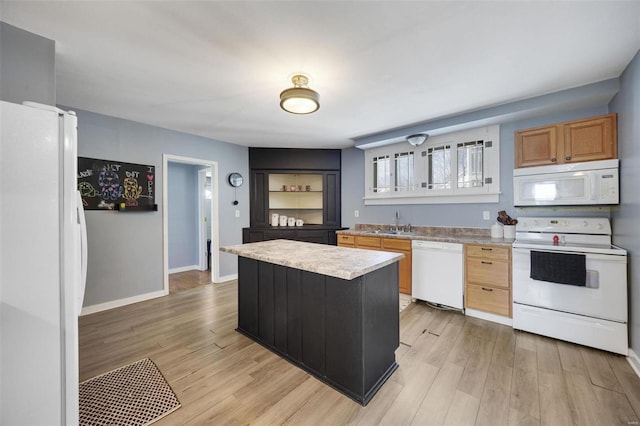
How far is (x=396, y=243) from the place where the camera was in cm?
354

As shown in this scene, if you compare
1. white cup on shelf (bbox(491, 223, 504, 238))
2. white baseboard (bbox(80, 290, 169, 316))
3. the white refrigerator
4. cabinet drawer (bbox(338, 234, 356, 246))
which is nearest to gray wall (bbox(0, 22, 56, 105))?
the white refrigerator

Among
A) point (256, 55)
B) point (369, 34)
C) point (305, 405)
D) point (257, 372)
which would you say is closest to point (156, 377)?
point (257, 372)

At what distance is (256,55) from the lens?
195 cm

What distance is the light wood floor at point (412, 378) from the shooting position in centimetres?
155

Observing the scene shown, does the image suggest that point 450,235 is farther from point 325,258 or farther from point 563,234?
point 325,258

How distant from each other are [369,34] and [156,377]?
9.57ft

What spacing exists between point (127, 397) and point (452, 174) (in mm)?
4105

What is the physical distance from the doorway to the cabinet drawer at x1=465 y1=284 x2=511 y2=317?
377 centimetres

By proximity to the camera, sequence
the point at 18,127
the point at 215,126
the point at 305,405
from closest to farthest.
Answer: the point at 18,127 → the point at 305,405 → the point at 215,126

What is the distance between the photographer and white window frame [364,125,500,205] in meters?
3.27

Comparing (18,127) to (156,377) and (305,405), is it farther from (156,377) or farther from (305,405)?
(305,405)

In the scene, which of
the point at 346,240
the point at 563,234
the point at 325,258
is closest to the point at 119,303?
the point at 325,258

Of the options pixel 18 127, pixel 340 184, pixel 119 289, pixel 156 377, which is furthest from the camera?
pixel 340 184

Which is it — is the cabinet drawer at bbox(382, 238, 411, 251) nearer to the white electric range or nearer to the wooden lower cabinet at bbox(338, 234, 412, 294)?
the wooden lower cabinet at bbox(338, 234, 412, 294)
